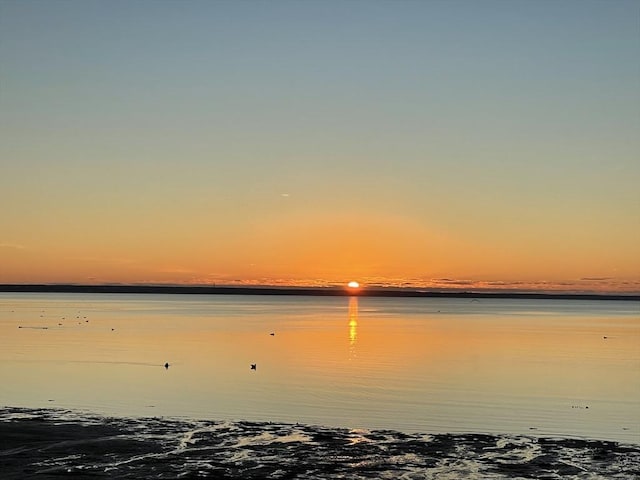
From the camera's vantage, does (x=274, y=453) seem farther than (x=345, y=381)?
No

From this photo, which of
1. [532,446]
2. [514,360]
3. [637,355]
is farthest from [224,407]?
[637,355]

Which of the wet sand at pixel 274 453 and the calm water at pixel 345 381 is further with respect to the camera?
the calm water at pixel 345 381

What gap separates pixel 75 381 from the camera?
39.5 m

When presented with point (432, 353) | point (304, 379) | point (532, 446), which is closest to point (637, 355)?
point (432, 353)

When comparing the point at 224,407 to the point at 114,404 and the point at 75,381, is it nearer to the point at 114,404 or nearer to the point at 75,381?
the point at 114,404

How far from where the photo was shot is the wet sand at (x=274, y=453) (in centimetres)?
1911

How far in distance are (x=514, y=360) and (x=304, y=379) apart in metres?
19.9

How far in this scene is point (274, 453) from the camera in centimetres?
2125

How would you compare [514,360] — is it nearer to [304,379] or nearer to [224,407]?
[304,379]

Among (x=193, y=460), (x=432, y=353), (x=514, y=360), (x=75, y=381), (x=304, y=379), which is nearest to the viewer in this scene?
(x=193, y=460)

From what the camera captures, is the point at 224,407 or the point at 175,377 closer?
the point at 224,407

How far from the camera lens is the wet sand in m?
19.1

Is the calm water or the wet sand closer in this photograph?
the wet sand

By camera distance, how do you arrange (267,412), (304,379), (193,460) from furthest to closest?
(304,379)
(267,412)
(193,460)
